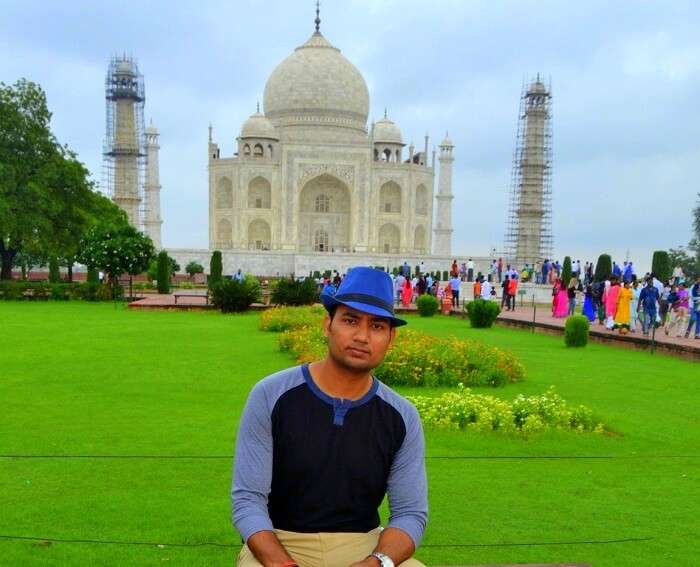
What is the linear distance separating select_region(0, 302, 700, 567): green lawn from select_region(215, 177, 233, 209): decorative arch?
35310 millimetres

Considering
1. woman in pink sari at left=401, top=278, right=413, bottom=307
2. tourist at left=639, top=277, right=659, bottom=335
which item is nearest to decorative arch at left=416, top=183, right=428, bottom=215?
woman in pink sari at left=401, top=278, right=413, bottom=307

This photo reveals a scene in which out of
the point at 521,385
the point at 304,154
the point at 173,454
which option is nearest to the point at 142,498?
the point at 173,454

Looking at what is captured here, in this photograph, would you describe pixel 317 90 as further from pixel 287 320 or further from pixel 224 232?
pixel 287 320

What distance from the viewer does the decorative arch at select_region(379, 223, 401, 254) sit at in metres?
44.1

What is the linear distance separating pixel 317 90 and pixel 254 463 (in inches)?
1684

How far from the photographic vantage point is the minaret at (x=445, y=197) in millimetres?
44562

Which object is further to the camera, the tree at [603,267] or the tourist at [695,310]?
the tree at [603,267]

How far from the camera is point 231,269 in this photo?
38688mm

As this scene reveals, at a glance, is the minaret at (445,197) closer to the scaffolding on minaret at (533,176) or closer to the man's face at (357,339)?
the scaffolding on minaret at (533,176)

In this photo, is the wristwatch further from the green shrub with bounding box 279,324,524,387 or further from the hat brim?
the green shrub with bounding box 279,324,524,387

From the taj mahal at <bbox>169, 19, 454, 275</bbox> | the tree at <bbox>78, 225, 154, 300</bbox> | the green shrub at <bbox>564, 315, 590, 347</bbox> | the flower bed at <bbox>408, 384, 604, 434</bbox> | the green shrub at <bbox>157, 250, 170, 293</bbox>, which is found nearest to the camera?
the flower bed at <bbox>408, 384, 604, 434</bbox>

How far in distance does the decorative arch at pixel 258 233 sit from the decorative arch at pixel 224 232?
3.97ft

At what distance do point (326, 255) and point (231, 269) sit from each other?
4.80 m

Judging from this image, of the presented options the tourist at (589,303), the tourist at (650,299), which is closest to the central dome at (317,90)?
the tourist at (589,303)
